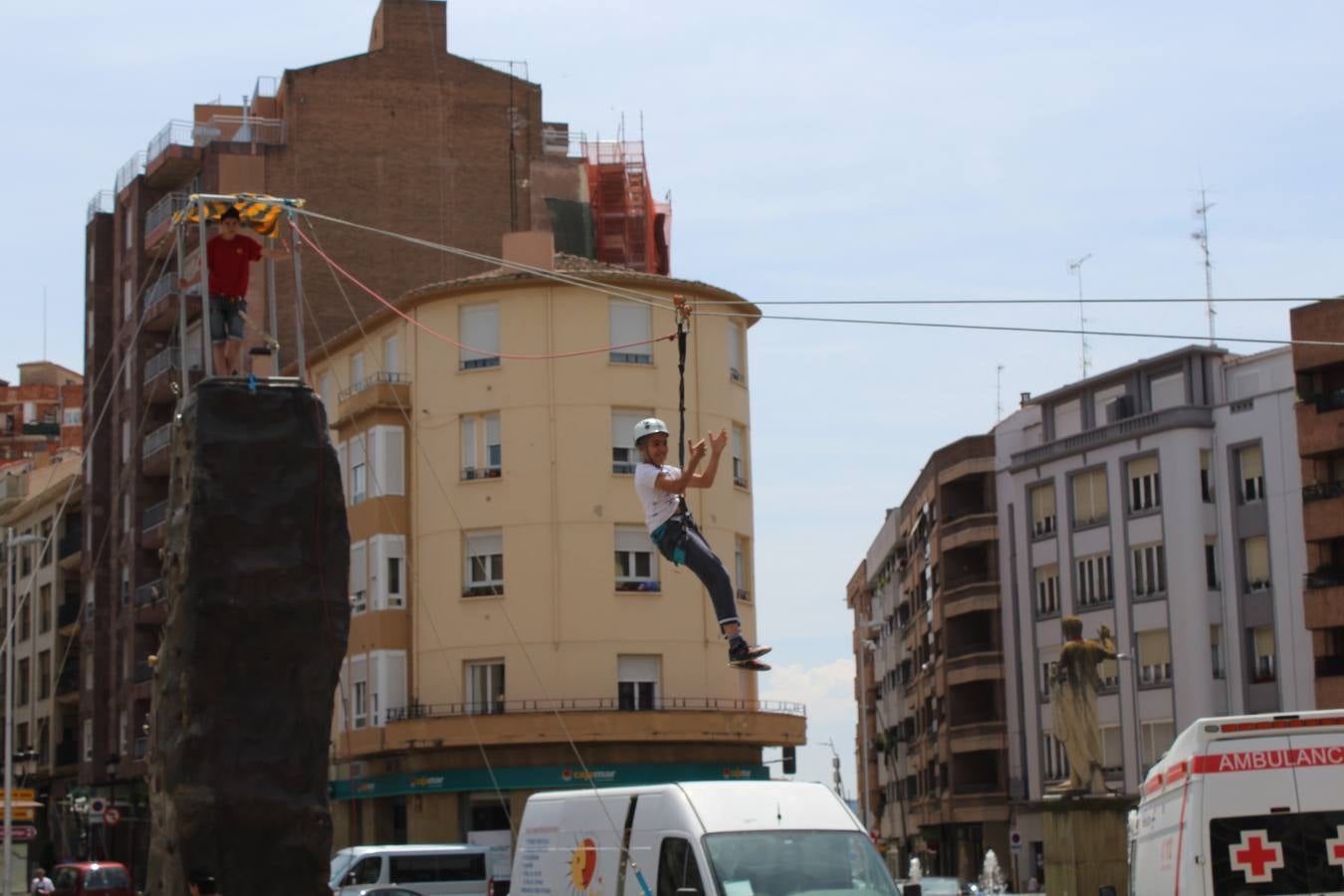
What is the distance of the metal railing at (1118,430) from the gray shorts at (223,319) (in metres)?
51.9

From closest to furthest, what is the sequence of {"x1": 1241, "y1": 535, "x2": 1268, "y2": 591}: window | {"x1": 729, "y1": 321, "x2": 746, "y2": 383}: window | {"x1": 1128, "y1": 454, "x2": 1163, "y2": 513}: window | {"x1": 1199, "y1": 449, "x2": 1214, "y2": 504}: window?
{"x1": 729, "y1": 321, "x2": 746, "y2": 383}: window
{"x1": 1241, "y1": 535, "x2": 1268, "y2": 591}: window
{"x1": 1199, "y1": 449, "x2": 1214, "y2": 504}: window
{"x1": 1128, "y1": 454, "x2": 1163, "y2": 513}: window

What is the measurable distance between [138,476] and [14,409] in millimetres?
61287

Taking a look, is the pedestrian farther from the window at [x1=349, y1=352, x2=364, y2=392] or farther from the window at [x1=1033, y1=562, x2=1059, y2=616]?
the window at [x1=1033, y1=562, x2=1059, y2=616]

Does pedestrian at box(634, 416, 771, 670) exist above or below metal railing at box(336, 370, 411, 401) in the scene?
below

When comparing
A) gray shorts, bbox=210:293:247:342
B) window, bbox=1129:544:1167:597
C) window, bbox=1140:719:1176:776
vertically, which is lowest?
window, bbox=1140:719:1176:776

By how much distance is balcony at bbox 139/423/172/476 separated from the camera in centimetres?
6681

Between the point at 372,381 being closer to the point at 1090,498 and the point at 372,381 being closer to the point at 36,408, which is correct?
the point at 1090,498

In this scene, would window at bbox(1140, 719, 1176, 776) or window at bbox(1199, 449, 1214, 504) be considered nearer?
window at bbox(1140, 719, 1176, 776)

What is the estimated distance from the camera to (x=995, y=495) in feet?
255

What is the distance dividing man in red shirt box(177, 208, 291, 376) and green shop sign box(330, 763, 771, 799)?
1207 inches

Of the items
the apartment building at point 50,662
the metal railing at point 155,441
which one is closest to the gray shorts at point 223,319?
the metal railing at point 155,441

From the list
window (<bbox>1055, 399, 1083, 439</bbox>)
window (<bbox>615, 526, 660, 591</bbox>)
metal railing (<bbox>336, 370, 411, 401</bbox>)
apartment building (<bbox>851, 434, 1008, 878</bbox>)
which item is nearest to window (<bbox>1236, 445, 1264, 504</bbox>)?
window (<bbox>1055, 399, 1083, 439</bbox>)

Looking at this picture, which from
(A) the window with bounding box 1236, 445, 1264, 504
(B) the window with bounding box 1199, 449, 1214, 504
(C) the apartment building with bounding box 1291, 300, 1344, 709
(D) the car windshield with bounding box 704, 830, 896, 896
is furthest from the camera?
(B) the window with bounding box 1199, 449, 1214, 504

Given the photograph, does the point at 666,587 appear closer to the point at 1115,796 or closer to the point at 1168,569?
the point at 1115,796
